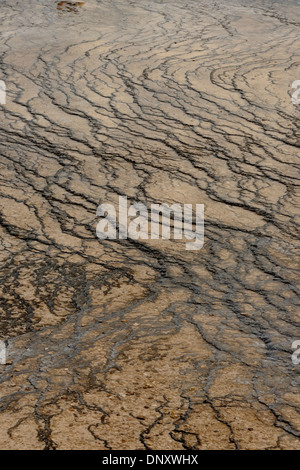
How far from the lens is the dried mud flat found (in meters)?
2.46

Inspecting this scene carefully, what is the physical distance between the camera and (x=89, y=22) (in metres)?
8.40

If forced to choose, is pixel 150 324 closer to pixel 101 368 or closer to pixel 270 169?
pixel 101 368

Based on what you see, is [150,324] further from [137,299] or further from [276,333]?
[276,333]

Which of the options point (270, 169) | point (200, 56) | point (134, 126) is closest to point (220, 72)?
point (200, 56)

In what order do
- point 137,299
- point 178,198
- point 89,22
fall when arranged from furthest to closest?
point 89,22 → point 178,198 → point 137,299

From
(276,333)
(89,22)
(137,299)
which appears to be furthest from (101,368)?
(89,22)

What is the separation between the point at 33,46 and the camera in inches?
288

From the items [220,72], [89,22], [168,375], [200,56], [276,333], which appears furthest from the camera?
[89,22]

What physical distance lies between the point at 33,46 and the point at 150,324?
17.2ft

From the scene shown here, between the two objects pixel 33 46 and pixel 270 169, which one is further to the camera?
pixel 33 46

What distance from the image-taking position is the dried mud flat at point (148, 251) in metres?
2.46

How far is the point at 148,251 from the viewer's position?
12.3 ft

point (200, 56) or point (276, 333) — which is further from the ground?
point (200, 56)

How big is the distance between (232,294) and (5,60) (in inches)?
183
